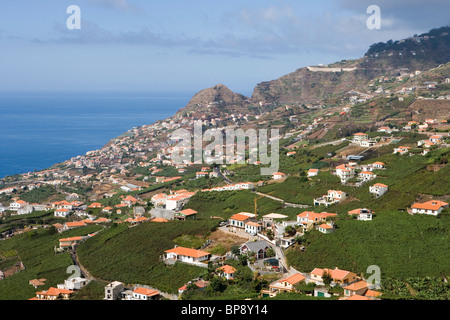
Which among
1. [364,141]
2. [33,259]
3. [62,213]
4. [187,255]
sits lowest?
[33,259]

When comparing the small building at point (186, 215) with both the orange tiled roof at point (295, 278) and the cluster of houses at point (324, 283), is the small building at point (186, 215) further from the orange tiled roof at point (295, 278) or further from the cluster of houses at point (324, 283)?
the orange tiled roof at point (295, 278)

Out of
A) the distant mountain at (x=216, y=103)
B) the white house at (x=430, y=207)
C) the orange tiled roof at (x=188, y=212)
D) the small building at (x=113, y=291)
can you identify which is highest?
the distant mountain at (x=216, y=103)

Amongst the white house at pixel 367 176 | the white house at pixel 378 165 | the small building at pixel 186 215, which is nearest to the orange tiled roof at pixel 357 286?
the white house at pixel 367 176

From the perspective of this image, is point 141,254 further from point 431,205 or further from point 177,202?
point 431,205

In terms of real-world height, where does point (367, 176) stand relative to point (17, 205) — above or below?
above

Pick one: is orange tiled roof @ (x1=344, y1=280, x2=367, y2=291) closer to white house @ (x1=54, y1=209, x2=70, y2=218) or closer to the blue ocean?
white house @ (x1=54, y1=209, x2=70, y2=218)

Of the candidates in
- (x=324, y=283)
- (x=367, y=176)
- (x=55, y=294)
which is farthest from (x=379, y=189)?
(x=55, y=294)

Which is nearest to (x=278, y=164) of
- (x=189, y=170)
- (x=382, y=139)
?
(x=382, y=139)

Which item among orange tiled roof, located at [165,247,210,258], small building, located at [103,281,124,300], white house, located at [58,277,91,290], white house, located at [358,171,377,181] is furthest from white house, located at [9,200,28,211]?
white house, located at [358,171,377,181]
